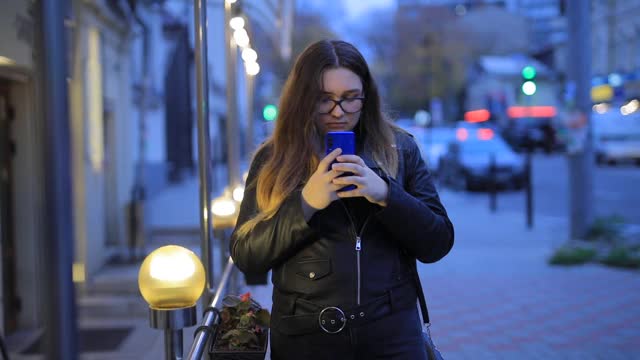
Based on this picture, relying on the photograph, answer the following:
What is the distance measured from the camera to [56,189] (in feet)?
3.82

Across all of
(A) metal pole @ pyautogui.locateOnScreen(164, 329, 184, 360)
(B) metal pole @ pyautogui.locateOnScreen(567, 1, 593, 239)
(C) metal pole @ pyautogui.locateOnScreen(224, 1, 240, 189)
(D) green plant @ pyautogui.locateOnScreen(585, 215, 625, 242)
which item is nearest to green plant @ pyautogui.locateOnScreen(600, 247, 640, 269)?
(D) green plant @ pyautogui.locateOnScreen(585, 215, 625, 242)

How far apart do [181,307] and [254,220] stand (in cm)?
39

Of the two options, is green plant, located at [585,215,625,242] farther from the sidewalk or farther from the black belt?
the black belt

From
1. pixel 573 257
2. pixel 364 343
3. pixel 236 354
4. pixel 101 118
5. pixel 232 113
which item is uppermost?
pixel 101 118

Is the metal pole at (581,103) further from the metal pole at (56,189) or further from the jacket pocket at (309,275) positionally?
the metal pole at (56,189)

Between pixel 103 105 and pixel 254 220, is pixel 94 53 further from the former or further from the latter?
pixel 254 220

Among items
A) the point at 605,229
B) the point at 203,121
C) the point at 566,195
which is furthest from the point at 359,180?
the point at 566,195

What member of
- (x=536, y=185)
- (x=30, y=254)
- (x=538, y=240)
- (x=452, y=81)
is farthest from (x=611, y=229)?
(x=452, y=81)

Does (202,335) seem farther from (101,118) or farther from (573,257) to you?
(573,257)

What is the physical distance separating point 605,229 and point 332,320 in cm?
994

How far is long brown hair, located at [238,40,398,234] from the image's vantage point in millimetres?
2014

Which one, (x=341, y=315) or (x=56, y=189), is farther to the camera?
(x=341, y=315)

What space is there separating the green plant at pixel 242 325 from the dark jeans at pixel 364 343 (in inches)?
13.6

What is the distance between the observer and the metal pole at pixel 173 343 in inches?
86.9
